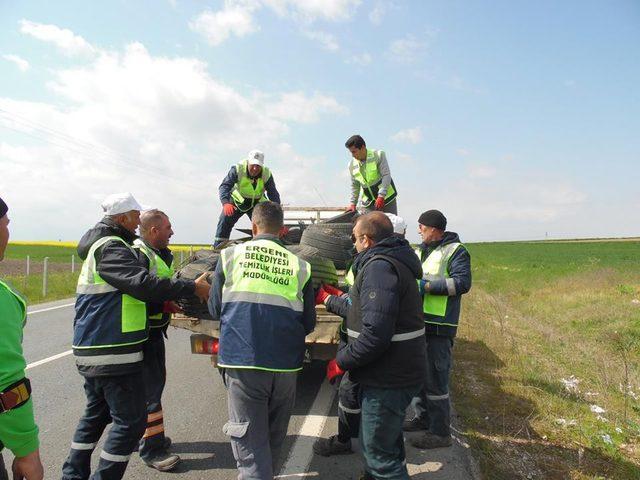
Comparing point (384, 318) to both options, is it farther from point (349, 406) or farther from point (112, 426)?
point (112, 426)

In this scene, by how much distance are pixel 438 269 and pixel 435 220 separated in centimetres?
46

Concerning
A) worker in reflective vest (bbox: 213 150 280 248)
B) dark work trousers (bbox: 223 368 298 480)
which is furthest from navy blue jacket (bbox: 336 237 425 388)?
worker in reflective vest (bbox: 213 150 280 248)

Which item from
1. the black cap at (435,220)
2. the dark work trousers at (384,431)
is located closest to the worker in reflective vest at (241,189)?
the black cap at (435,220)

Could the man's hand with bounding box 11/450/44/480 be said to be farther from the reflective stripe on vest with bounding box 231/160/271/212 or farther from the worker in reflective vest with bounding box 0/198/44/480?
the reflective stripe on vest with bounding box 231/160/271/212

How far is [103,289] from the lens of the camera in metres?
2.95

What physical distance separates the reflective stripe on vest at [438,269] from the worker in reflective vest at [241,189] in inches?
105

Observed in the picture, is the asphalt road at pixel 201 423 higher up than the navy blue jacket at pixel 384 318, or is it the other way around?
the navy blue jacket at pixel 384 318

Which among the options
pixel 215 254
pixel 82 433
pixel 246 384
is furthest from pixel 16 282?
pixel 246 384

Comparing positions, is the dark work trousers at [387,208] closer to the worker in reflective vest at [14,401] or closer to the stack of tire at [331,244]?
the stack of tire at [331,244]

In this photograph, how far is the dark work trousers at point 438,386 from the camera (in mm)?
3955

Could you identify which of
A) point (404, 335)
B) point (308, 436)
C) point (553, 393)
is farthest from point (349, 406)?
point (553, 393)

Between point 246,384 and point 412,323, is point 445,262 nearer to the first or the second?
point 412,323

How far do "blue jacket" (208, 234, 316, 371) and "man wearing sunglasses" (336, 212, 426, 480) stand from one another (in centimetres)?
39

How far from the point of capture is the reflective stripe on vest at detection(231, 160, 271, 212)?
6277mm
